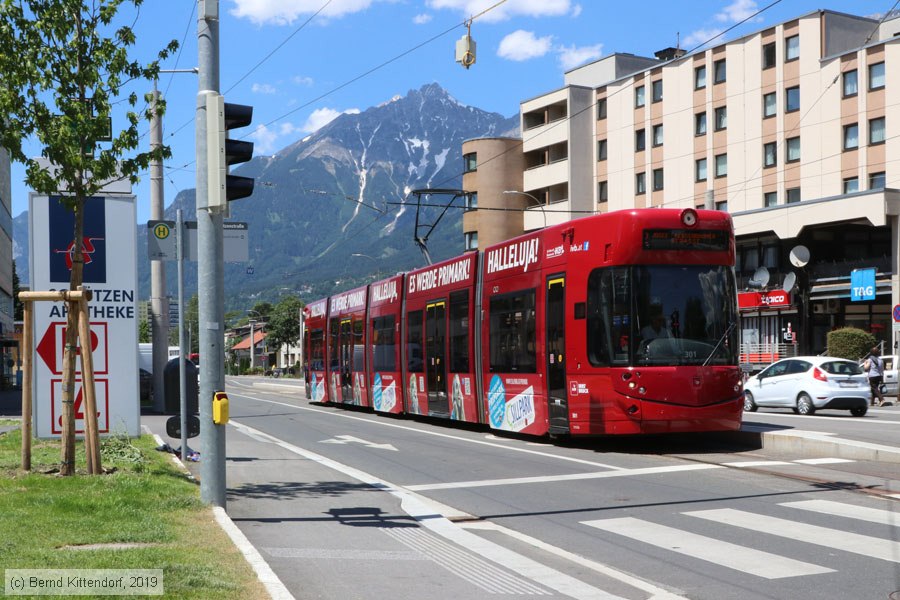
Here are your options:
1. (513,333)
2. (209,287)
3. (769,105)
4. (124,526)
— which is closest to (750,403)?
(513,333)

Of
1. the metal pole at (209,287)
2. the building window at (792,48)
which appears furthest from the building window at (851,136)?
the metal pole at (209,287)

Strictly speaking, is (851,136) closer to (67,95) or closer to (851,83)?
(851,83)

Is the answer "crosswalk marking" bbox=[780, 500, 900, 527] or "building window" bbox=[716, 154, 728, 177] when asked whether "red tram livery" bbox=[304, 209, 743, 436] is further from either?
"building window" bbox=[716, 154, 728, 177]

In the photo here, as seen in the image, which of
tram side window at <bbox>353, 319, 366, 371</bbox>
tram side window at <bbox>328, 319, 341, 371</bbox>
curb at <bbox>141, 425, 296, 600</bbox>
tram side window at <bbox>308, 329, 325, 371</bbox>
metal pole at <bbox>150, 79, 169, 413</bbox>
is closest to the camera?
curb at <bbox>141, 425, 296, 600</bbox>

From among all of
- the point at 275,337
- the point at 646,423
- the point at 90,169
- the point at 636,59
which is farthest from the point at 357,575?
the point at 275,337

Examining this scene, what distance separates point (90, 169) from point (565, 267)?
295 inches

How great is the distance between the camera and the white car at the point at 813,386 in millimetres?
24875

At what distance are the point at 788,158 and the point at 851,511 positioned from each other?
4406 cm

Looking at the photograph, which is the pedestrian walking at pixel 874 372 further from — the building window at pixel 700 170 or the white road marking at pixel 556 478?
the building window at pixel 700 170

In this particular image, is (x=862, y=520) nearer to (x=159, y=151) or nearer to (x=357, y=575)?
(x=357, y=575)

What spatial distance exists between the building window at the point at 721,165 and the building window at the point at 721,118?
4.79 feet

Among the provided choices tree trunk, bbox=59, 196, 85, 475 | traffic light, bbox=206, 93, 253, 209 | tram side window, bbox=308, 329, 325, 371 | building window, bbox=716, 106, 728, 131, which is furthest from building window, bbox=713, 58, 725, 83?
traffic light, bbox=206, 93, 253, 209

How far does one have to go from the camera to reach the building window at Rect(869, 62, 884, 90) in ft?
151

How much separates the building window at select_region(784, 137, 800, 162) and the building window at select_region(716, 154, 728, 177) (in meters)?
4.03
